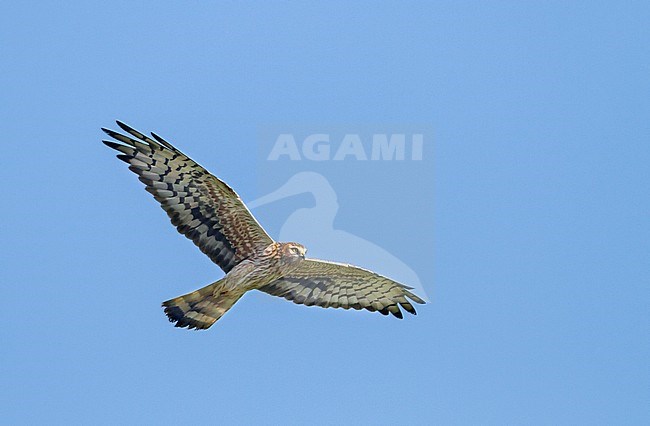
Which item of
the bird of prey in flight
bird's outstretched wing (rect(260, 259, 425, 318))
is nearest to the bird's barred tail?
the bird of prey in flight

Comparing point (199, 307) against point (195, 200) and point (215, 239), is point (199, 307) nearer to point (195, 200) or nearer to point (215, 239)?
point (215, 239)

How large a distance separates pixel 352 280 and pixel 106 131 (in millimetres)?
3601

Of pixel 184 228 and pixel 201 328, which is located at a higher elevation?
pixel 184 228

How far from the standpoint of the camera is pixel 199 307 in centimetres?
1603

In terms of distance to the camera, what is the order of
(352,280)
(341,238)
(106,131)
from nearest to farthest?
1. (106,131)
2. (352,280)
3. (341,238)

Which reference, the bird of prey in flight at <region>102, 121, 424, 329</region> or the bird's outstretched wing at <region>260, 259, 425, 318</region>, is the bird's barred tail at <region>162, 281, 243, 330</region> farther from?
the bird's outstretched wing at <region>260, 259, 425, 318</region>

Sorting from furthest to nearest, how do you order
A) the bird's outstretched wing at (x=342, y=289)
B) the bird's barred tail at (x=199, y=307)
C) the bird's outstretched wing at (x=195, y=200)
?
the bird's outstretched wing at (x=342, y=289) → the bird's barred tail at (x=199, y=307) → the bird's outstretched wing at (x=195, y=200)

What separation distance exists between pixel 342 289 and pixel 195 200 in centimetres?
236

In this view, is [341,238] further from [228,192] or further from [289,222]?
[228,192]

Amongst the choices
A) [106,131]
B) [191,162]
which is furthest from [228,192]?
[106,131]

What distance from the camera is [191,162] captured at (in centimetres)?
1555

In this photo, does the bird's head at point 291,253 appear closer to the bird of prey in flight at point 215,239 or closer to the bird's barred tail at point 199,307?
the bird of prey in flight at point 215,239

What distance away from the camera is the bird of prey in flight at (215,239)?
51.2ft

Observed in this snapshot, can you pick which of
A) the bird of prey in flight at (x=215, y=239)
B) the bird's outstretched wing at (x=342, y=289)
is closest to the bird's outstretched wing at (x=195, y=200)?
the bird of prey in flight at (x=215, y=239)
